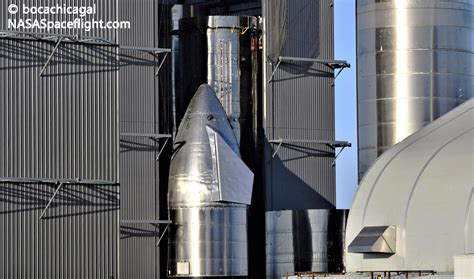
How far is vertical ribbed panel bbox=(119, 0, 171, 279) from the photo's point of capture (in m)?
95.1

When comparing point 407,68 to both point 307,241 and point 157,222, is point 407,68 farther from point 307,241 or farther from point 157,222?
point 157,222

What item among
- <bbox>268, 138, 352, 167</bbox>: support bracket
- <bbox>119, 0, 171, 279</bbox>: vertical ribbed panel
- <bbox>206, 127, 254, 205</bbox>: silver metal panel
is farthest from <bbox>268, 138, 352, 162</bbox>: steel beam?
<bbox>119, 0, 171, 279</bbox>: vertical ribbed panel

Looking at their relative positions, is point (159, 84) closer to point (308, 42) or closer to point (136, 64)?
point (136, 64)

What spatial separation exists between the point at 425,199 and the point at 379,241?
3.10 metres

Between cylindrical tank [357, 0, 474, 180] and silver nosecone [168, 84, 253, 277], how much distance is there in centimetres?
940

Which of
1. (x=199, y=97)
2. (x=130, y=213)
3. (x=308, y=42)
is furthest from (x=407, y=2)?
(x=130, y=213)

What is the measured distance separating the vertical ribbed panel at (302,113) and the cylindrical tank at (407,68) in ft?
10.6

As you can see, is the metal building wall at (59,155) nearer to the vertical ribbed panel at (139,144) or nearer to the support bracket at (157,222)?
the vertical ribbed panel at (139,144)

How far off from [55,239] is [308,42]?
71.8ft

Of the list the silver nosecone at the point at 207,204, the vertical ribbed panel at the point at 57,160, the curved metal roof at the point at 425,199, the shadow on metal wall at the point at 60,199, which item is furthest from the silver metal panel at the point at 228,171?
the curved metal roof at the point at 425,199

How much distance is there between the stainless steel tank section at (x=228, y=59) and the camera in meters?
101

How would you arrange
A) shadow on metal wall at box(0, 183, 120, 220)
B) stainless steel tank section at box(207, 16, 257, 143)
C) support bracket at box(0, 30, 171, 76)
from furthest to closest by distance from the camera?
stainless steel tank section at box(207, 16, 257, 143)
support bracket at box(0, 30, 171, 76)
shadow on metal wall at box(0, 183, 120, 220)

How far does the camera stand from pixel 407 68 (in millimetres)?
98438

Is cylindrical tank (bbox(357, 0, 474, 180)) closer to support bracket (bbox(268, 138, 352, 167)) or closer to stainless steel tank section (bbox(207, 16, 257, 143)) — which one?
support bracket (bbox(268, 138, 352, 167))
